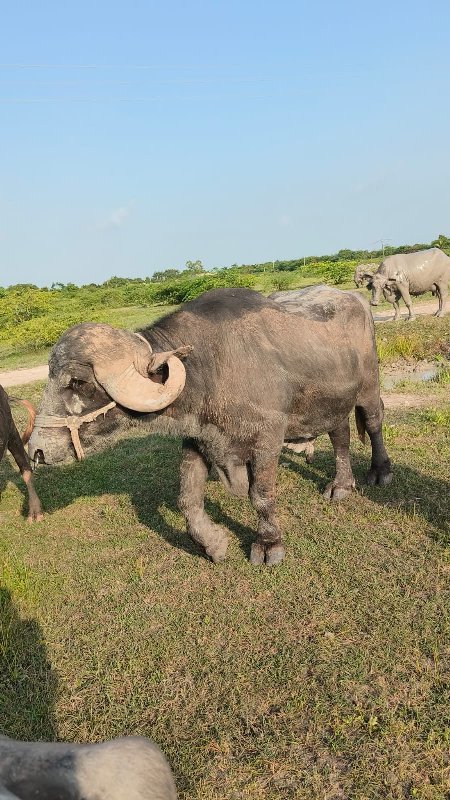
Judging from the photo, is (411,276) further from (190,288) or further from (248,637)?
(248,637)

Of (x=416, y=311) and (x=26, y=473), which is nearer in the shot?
(x=26, y=473)

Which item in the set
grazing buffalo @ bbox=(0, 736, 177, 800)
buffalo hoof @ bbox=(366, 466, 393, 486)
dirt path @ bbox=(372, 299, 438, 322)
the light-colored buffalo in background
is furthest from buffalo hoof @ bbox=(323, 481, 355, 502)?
dirt path @ bbox=(372, 299, 438, 322)

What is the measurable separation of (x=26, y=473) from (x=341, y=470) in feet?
10.1

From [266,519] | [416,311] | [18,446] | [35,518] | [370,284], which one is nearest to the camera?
[266,519]

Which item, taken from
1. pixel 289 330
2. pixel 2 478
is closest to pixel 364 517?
pixel 289 330

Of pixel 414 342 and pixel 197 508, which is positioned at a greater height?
pixel 197 508

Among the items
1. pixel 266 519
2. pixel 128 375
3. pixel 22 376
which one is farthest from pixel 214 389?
pixel 22 376

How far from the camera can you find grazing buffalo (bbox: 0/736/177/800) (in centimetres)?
162

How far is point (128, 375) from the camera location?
12.9ft

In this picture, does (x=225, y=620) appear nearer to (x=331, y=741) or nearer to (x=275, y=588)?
(x=275, y=588)

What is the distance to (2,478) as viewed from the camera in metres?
7.40

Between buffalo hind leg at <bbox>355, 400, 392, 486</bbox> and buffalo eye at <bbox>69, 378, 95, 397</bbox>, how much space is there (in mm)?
2925

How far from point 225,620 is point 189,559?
89 cm

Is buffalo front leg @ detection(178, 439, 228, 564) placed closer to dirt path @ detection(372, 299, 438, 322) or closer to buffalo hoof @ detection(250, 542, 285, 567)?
buffalo hoof @ detection(250, 542, 285, 567)
